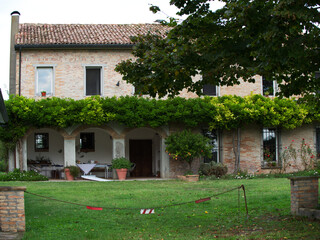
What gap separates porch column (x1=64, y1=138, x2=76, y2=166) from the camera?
71.4 feet

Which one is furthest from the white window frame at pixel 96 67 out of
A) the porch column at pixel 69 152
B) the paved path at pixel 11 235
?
the paved path at pixel 11 235

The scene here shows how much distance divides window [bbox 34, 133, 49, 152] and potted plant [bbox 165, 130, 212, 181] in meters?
7.15

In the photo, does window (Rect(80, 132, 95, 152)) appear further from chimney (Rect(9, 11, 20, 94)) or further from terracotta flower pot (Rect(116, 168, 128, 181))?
chimney (Rect(9, 11, 20, 94))

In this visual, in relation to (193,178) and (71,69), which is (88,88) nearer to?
(71,69)

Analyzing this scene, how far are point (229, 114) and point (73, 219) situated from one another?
524 inches

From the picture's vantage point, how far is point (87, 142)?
2506cm

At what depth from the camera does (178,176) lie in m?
21.6

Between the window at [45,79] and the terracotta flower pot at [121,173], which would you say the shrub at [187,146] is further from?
the window at [45,79]

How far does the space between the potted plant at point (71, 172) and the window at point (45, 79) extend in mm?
3727

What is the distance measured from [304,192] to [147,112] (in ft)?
41.6

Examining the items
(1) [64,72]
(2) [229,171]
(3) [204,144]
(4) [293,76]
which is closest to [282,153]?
(2) [229,171]

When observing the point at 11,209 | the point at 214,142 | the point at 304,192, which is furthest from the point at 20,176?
the point at 304,192

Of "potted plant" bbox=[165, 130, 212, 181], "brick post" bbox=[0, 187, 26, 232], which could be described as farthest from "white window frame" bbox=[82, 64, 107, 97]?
"brick post" bbox=[0, 187, 26, 232]

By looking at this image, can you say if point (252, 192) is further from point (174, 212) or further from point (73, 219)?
point (73, 219)
